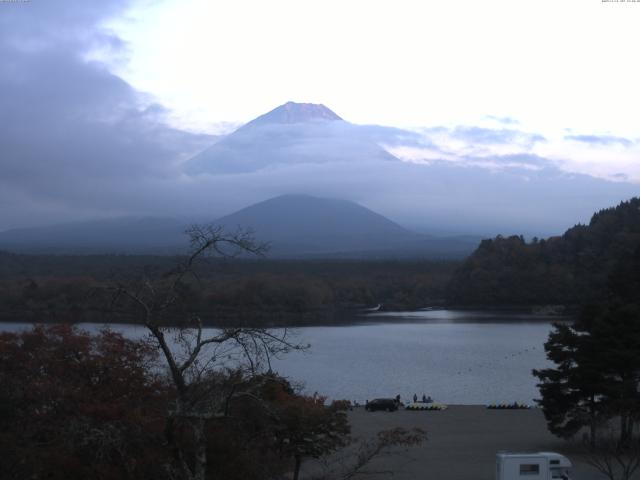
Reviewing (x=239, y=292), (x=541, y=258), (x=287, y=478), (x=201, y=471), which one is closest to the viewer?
(x=201, y=471)

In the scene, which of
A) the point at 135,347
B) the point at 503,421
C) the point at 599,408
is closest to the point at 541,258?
the point at 503,421

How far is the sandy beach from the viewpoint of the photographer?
8648 mm

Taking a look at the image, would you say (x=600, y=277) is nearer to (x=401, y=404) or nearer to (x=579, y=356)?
(x=401, y=404)

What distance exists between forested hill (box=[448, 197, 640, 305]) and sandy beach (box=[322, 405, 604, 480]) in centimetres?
2767

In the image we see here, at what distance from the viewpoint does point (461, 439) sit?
10.8 meters

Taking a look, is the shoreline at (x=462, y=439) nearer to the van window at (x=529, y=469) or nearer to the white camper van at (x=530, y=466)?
the white camper van at (x=530, y=466)

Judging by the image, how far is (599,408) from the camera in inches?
362

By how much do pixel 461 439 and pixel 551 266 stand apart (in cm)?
3366

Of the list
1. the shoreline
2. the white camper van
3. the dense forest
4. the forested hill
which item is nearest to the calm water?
the shoreline

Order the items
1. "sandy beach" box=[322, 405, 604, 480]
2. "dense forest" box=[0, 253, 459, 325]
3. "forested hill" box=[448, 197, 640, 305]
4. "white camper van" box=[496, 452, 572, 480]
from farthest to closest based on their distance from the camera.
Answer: "forested hill" box=[448, 197, 640, 305]
"dense forest" box=[0, 253, 459, 325]
"sandy beach" box=[322, 405, 604, 480]
"white camper van" box=[496, 452, 572, 480]

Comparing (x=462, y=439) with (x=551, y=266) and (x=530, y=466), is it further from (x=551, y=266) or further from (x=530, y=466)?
(x=551, y=266)

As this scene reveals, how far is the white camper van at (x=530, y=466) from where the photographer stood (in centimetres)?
681

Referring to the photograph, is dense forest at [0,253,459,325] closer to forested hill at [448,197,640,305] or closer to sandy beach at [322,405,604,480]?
forested hill at [448,197,640,305]

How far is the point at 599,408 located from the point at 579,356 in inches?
27.2
